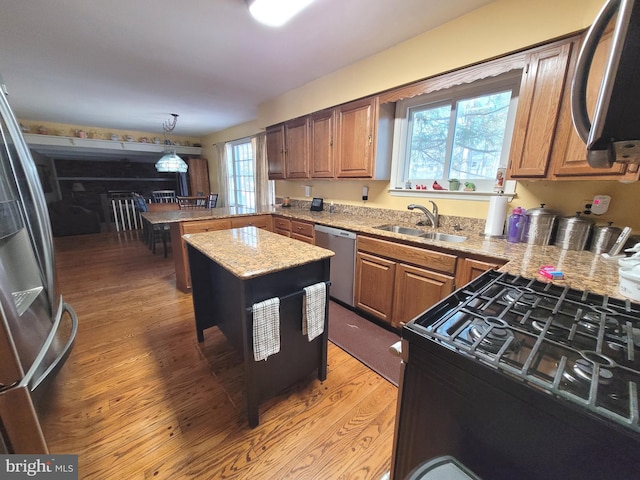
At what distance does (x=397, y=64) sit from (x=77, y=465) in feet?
11.0

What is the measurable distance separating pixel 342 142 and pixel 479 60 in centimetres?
135

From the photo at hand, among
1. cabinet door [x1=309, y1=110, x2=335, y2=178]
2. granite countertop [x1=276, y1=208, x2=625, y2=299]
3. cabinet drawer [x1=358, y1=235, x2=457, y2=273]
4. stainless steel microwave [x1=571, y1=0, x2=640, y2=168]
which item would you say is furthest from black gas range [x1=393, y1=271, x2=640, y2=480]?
cabinet door [x1=309, y1=110, x2=335, y2=178]

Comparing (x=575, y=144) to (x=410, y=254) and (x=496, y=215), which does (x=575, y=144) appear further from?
(x=410, y=254)

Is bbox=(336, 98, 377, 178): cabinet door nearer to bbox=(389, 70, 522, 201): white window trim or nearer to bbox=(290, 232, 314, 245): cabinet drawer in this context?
bbox=(389, 70, 522, 201): white window trim

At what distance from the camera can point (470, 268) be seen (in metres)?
1.66

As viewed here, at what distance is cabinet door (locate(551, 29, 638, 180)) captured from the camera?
52.4 inches

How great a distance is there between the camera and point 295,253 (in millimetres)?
1481

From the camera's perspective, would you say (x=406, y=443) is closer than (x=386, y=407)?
Yes

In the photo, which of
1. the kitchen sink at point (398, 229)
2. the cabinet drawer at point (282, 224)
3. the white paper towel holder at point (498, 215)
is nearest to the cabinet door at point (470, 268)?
the white paper towel holder at point (498, 215)

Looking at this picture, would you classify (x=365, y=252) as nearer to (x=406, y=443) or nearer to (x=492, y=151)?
(x=492, y=151)

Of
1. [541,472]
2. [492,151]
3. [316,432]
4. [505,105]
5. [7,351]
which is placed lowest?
[316,432]

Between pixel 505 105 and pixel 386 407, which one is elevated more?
pixel 505 105

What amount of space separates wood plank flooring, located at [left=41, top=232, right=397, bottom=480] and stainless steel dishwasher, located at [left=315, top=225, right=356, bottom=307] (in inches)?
24.9

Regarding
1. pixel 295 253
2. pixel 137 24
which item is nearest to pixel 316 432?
pixel 295 253
